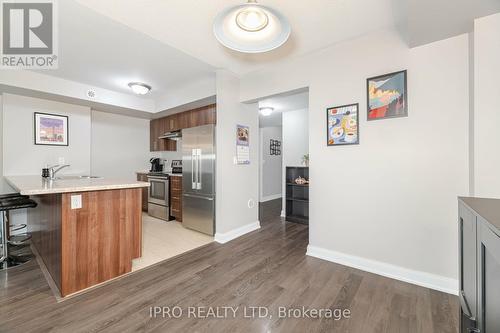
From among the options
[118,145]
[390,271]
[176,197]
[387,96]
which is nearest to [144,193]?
[176,197]

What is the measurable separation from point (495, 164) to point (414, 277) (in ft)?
3.94

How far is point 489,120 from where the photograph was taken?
5.25 ft

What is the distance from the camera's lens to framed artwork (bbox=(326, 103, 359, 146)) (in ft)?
7.60

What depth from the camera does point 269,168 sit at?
6.86 metres

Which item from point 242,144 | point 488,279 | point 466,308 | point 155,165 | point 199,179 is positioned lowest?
point 466,308

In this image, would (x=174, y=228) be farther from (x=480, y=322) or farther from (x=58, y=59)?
(x=480, y=322)

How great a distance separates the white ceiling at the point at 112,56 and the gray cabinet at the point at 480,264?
2.97 meters

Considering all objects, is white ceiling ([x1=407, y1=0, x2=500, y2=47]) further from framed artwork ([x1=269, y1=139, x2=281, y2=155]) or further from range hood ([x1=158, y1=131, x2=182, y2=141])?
framed artwork ([x1=269, y1=139, x2=281, y2=155])

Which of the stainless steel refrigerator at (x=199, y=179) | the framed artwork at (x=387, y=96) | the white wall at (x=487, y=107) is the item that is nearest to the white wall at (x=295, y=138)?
the stainless steel refrigerator at (x=199, y=179)

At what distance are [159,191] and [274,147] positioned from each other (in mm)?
4034

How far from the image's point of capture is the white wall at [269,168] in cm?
661

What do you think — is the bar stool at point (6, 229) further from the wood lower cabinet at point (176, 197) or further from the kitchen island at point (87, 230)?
the wood lower cabinet at point (176, 197)

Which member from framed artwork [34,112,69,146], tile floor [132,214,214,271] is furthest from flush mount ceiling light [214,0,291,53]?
framed artwork [34,112,69,146]

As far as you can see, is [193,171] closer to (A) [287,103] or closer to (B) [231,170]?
(B) [231,170]
